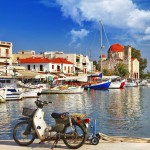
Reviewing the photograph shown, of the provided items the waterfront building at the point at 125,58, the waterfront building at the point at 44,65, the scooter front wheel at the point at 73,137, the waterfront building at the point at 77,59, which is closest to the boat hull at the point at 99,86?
the waterfront building at the point at 44,65

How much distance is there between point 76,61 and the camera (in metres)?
109

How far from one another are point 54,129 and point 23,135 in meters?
1.05

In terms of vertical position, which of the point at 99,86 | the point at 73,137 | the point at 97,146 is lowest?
the point at 97,146

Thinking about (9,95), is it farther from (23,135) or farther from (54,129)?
(54,129)

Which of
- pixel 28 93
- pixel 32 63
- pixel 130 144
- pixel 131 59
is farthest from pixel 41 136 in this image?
pixel 131 59

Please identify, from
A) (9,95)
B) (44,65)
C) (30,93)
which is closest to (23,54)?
(44,65)

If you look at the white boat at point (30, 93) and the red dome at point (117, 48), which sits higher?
the red dome at point (117, 48)

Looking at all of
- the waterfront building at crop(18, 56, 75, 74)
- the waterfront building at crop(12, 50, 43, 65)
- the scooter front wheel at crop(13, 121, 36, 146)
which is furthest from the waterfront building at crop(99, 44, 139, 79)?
the scooter front wheel at crop(13, 121, 36, 146)

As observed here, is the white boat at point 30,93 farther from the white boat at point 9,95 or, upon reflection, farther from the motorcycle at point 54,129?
the motorcycle at point 54,129

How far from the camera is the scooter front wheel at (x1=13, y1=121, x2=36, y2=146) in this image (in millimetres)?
10258

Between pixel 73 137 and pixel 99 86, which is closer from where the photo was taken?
pixel 73 137

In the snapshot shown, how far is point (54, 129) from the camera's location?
32.7 feet

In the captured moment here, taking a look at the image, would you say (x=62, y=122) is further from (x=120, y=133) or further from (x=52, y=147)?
(x=120, y=133)

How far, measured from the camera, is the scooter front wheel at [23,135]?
33.7ft
